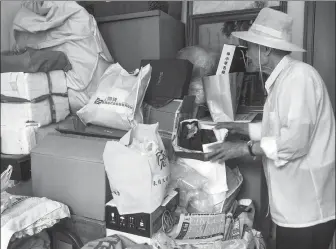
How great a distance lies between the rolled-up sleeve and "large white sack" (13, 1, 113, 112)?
1005 millimetres

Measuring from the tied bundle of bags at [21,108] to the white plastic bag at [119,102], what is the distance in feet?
0.66

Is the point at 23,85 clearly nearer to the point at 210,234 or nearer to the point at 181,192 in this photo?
the point at 181,192

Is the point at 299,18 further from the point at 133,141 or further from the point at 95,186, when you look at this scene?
the point at 95,186

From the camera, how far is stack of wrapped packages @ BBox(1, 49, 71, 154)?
1.38m

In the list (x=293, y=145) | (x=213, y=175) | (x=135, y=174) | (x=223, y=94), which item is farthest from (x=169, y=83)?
(x=293, y=145)

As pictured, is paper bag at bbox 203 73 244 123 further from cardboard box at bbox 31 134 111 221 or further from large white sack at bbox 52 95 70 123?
large white sack at bbox 52 95 70 123

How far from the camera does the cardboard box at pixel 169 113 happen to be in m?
1.52

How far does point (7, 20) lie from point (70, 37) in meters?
0.31

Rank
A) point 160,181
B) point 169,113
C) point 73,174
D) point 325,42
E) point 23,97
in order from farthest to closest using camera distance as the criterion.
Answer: point 325,42, point 169,113, point 23,97, point 73,174, point 160,181

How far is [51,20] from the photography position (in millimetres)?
1579

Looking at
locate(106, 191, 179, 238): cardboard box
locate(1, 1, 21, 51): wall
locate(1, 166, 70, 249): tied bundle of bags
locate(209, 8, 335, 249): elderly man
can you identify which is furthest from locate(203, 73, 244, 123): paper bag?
locate(1, 1, 21, 51): wall

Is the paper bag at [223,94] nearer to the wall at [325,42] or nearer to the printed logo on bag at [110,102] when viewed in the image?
the printed logo on bag at [110,102]

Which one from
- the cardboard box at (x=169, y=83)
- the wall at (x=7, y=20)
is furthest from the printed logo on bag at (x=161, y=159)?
the wall at (x=7, y=20)

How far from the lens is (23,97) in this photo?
139cm
